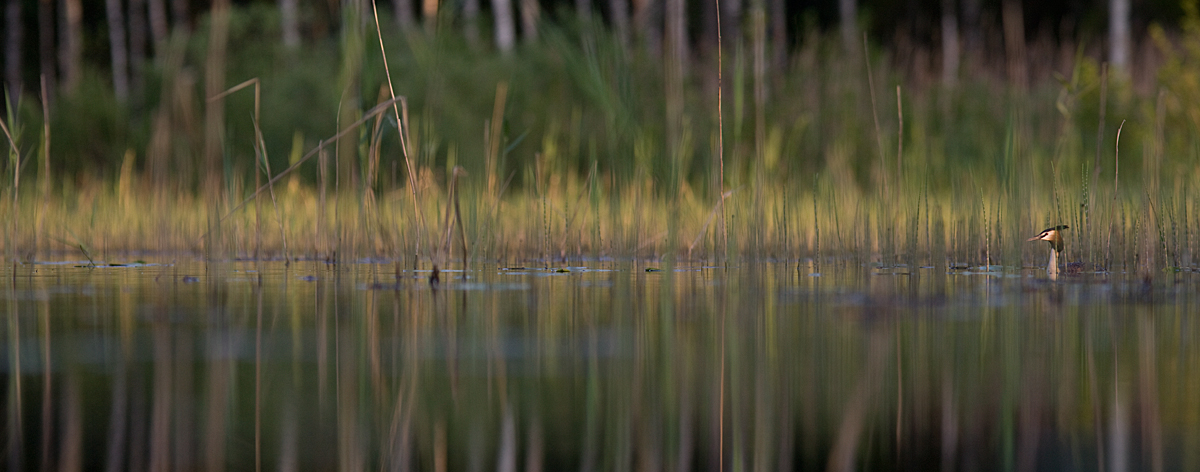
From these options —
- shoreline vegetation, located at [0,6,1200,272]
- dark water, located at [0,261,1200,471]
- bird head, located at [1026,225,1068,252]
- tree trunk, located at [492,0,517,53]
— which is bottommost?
dark water, located at [0,261,1200,471]

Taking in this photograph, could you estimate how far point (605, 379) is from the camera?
2748 millimetres

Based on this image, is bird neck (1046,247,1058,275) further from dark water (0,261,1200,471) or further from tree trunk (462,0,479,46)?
tree trunk (462,0,479,46)

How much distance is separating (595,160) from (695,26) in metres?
22.2

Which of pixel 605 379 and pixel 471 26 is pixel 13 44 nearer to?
pixel 471 26

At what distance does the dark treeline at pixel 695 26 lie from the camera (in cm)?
1596

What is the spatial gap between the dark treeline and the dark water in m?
9.32

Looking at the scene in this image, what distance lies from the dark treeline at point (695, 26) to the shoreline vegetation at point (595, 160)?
38.3 inches

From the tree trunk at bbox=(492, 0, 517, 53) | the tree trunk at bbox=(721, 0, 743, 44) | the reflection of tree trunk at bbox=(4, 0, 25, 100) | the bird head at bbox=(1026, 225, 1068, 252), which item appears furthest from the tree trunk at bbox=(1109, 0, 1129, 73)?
the reflection of tree trunk at bbox=(4, 0, 25, 100)

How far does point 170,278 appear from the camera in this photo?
18.2ft

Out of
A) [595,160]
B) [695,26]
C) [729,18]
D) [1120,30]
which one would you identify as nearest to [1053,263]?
[595,160]

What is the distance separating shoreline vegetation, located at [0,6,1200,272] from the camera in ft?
17.8

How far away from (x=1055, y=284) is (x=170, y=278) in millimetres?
3523

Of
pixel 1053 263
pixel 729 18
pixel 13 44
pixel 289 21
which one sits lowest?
pixel 1053 263

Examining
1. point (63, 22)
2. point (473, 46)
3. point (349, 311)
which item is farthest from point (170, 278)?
point (63, 22)
